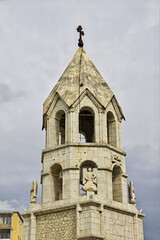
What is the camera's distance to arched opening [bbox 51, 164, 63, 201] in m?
26.1

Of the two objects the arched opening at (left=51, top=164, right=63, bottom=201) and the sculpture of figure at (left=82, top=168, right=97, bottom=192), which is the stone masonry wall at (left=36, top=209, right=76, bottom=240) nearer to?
the sculpture of figure at (left=82, top=168, right=97, bottom=192)

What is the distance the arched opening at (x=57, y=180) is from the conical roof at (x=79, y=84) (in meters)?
3.90

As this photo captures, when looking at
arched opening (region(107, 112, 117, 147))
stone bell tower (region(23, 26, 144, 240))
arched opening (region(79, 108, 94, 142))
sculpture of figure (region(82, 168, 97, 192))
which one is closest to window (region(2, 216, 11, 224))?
arched opening (region(79, 108, 94, 142))

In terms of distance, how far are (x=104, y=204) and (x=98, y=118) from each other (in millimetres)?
5544

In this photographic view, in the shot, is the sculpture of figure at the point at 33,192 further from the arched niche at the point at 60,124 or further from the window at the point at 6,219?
the window at the point at 6,219

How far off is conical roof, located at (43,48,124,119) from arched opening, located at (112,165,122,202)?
4.04 meters

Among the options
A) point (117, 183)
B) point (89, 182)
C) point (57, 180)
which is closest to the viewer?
point (89, 182)

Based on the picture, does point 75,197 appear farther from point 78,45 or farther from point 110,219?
point 78,45

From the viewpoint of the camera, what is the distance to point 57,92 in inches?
1099

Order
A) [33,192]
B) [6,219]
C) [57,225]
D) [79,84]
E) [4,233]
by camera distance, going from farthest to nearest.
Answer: [6,219], [4,233], [79,84], [33,192], [57,225]

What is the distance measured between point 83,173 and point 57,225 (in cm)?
321

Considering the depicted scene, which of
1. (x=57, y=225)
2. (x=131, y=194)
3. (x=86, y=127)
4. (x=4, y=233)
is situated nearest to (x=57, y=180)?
(x=57, y=225)

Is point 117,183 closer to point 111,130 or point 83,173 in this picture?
point 83,173

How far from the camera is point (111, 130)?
27.9 meters
